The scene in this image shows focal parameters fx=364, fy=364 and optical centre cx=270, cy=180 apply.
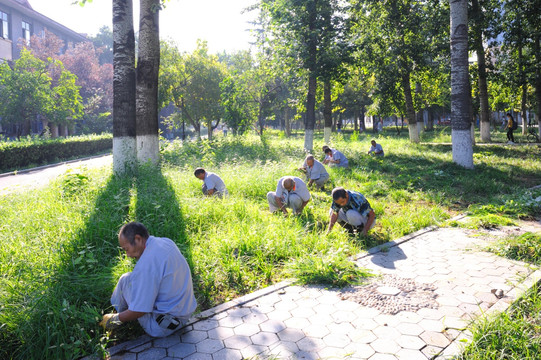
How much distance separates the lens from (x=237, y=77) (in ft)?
65.5

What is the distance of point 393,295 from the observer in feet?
13.5

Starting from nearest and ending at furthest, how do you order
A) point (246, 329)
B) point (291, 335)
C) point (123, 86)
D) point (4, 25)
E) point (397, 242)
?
point (291, 335) < point (246, 329) < point (397, 242) < point (123, 86) < point (4, 25)

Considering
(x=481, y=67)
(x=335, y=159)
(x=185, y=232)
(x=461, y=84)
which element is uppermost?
(x=481, y=67)

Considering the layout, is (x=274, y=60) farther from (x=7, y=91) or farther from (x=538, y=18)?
(x=7, y=91)

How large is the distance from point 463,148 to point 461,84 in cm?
200

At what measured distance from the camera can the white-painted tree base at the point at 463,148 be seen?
11391 mm

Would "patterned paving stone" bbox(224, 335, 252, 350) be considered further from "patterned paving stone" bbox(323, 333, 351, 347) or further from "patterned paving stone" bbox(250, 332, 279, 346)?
"patterned paving stone" bbox(323, 333, 351, 347)

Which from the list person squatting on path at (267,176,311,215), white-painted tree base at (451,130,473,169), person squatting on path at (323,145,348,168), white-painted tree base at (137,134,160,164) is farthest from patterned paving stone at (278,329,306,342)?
white-painted tree base at (451,130,473,169)

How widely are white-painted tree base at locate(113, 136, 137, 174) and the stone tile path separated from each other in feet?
22.5

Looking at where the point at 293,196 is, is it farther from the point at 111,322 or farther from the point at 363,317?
the point at 111,322

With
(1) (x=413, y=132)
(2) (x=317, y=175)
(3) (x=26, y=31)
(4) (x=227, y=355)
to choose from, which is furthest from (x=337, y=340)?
(3) (x=26, y=31)

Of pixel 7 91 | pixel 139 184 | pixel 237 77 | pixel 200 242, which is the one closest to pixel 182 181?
pixel 139 184

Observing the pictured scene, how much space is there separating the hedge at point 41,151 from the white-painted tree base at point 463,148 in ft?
62.0

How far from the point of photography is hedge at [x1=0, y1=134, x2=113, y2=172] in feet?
56.0
